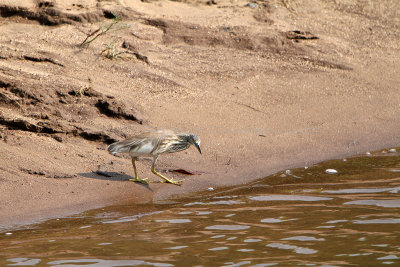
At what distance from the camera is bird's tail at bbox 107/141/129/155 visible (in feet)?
22.3

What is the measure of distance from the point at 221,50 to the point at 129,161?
11.9ft

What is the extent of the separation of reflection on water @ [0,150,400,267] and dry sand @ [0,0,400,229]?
0.60 metres

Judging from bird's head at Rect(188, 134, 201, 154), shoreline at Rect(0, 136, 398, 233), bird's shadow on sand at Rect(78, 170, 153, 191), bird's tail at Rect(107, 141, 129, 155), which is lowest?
shoreline at Rect(0, 136, 398, 233)

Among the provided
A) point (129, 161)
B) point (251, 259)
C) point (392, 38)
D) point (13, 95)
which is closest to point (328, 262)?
point (251, 259)

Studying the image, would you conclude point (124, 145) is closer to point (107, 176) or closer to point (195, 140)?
point (107, 176)

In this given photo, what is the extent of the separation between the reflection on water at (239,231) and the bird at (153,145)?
75 centimetres

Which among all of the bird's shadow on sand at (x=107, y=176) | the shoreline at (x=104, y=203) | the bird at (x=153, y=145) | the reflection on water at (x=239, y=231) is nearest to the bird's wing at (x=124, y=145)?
the bird at (x=153, y=145)

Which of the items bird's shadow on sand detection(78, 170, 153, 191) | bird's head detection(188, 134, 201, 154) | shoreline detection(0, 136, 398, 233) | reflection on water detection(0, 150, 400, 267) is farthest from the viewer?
bird's head detection(188, 134, 201, 154)

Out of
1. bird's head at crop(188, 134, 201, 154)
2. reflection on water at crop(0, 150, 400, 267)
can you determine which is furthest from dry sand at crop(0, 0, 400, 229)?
reflection on water at crop(0, 150, 400, 267)

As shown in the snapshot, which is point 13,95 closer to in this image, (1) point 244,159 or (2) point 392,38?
(1) point 244,159

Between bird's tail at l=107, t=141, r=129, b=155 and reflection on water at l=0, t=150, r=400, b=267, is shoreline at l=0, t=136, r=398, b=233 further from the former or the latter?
bird's tail at l=107, t=141, r=129, b=155

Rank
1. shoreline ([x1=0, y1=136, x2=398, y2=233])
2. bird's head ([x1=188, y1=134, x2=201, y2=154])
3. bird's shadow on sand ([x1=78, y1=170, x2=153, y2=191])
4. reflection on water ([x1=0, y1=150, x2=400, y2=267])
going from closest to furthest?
1. reflection on water ([x1=0, y1=150, x2=400, y2=267])
2. shoreline ([x1=0, y1=136, x2=398, y2=233])
3. bird's shadow on sand ([x1=78, y1=170, x2=153, y2=191])
4. bird's head ([x1=188, y1=134, x2=201, y2=154])

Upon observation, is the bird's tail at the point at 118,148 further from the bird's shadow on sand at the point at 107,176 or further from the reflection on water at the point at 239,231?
the reflection on water at the point at 239,231

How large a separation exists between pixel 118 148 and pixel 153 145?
392 millimetres
